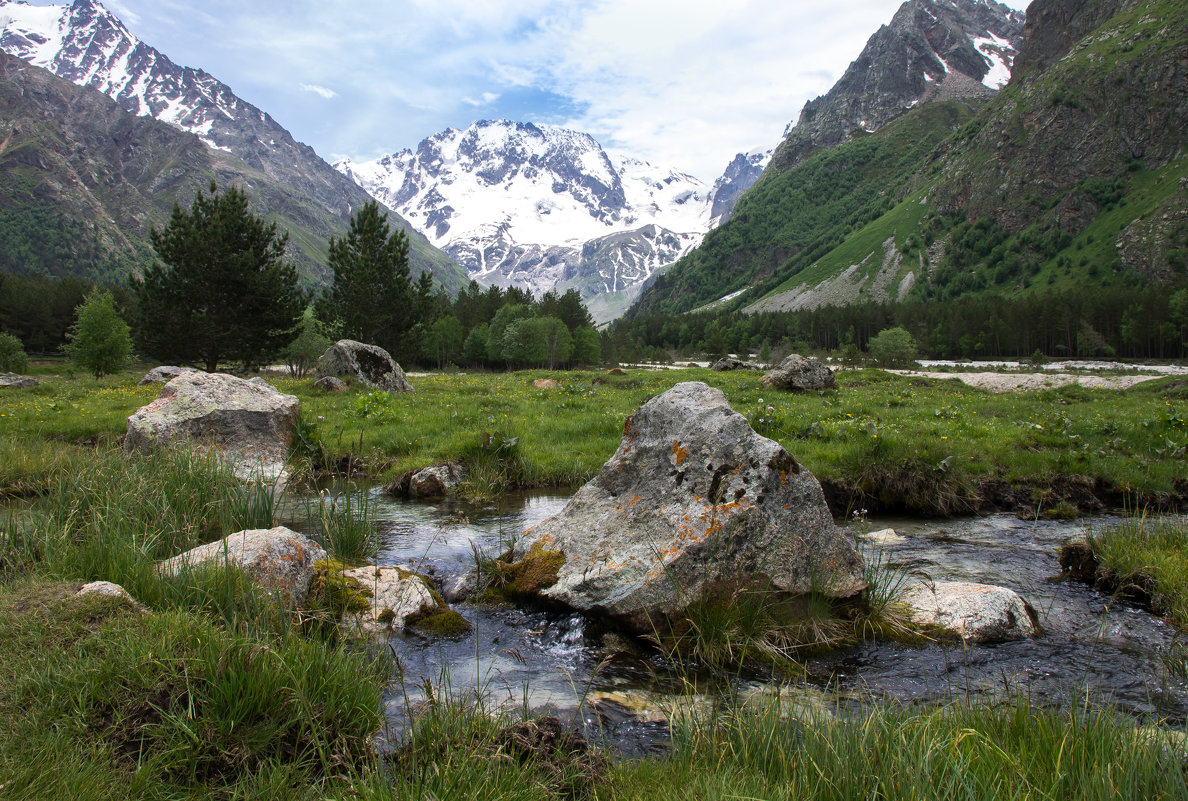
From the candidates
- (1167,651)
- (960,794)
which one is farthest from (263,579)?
(1167,651)

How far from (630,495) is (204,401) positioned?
989cm

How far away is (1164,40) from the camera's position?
169500 millimetres

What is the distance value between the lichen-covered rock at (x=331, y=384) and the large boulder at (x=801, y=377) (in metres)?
19.3

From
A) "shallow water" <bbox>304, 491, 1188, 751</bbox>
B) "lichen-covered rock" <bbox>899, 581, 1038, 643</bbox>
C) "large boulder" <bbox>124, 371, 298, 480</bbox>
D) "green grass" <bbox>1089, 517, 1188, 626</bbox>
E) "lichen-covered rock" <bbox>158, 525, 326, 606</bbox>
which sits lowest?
"shallow water" <bbox>304, 491, 1188, 751</bbox>

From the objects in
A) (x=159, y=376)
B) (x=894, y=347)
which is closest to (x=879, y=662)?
(x=159, y=376)

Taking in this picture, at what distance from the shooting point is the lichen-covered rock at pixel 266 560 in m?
5.29

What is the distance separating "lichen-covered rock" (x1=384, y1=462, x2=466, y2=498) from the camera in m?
12.7

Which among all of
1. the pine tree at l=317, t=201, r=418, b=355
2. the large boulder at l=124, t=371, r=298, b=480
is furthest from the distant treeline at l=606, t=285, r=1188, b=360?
the large boulder at l=124, t=371, r=298, b=480

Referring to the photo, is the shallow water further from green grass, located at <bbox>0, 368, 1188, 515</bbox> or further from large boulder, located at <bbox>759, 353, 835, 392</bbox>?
large boulder, located at <bbox>759, 353, 835, 392</bbox>

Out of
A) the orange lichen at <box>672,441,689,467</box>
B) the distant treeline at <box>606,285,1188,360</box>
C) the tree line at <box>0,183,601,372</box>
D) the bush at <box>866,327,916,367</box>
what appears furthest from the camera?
the bush at <box>866,327,916,367</box>

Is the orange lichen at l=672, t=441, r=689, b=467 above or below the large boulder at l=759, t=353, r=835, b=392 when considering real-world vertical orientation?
below

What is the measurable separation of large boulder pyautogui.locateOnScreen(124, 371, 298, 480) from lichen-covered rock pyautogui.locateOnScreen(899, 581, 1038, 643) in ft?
34.8

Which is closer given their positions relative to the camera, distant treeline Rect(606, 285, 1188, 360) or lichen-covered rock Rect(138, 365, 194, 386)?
lichen-covered rock Rect(138, 365, 194, 386)

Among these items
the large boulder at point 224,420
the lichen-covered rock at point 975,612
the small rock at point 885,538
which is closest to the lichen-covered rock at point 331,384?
the large boulder at point 224,420
